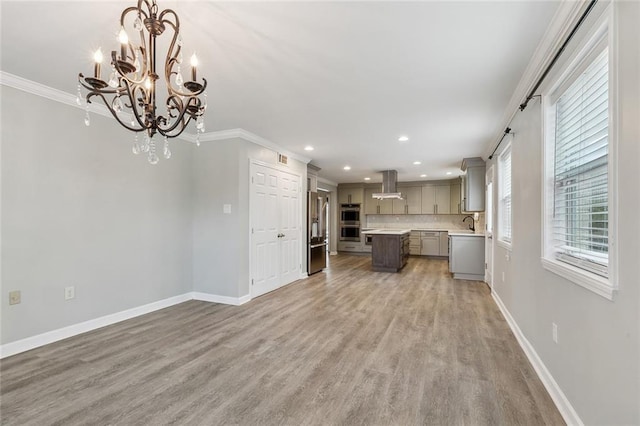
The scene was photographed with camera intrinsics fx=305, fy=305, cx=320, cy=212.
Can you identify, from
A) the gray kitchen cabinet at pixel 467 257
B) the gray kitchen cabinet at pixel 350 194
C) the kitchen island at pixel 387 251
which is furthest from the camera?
the gray kitchen cabinet at pixel 350 194

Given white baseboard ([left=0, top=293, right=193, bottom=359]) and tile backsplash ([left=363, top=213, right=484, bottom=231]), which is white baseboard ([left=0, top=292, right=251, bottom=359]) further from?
tile backsplash ([left=363, top=213, right=484, bottom=231])

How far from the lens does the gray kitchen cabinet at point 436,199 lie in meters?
9.46

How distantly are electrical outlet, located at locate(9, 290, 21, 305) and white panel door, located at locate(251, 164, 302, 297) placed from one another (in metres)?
2.52

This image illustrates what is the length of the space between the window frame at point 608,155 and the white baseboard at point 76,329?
4.31 metres

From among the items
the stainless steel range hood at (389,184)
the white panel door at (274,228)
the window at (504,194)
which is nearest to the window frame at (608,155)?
the window at (504,194)

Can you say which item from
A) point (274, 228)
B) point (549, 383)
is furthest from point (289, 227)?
point (549, 383)

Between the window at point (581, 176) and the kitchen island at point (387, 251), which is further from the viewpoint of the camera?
the kitchen island at point (387, 251)

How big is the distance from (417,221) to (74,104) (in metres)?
9.10

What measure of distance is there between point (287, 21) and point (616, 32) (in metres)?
1.68

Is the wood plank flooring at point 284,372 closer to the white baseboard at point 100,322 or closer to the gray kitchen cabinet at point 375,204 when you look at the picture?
the white baseboard at point 100,322

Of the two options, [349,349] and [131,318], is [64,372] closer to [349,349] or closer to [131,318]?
[131,318]

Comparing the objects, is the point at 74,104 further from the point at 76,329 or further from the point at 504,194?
the point at 504,194

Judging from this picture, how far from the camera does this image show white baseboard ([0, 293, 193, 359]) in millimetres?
2721

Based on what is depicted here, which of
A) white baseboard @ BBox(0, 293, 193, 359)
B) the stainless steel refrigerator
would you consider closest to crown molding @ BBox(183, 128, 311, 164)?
the stainless steel refrigerator
